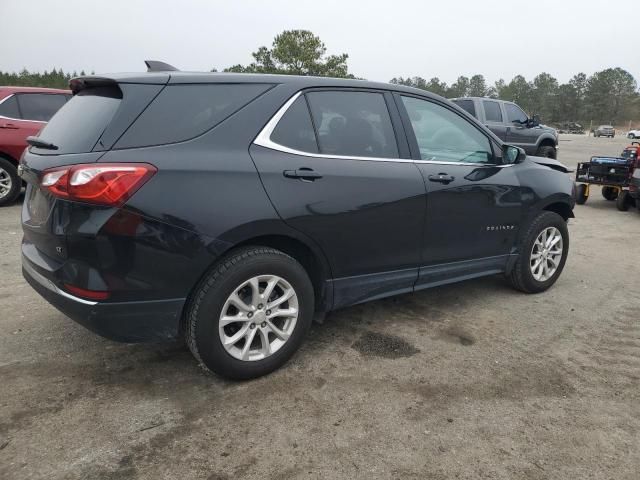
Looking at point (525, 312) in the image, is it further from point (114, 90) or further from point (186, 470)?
point (114, 90)

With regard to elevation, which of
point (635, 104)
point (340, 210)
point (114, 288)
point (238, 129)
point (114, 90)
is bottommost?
point (114, 288)

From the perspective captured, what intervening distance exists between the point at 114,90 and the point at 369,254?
69.5 inches

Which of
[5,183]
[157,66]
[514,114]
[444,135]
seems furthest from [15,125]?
[514,114]

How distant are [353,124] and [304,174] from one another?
0.59 m

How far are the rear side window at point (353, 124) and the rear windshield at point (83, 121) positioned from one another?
1.14 metres

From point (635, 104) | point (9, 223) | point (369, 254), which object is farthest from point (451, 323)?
point (635, 104)

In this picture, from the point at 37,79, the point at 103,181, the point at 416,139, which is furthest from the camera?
the point at 37,79

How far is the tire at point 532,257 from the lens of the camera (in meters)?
4.40

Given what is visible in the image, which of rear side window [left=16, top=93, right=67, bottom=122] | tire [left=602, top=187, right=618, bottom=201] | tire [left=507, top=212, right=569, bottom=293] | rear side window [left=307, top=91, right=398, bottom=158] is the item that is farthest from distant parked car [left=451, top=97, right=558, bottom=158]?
rear side window [left=307, top=91, right=398, bottom=158]

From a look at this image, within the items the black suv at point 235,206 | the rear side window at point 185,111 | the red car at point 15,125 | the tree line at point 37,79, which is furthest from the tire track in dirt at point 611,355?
the tree line at point 37,79

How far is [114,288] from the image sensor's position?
2479 mm

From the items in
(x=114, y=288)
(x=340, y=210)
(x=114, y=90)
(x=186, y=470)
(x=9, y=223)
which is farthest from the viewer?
(x=9, y=223)

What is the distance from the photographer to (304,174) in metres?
2.94

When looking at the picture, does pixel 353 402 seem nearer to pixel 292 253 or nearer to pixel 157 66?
pixel 292 253
